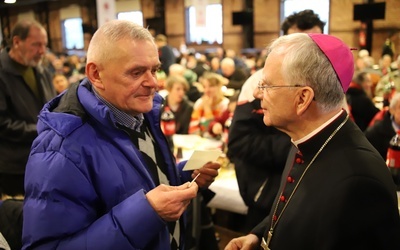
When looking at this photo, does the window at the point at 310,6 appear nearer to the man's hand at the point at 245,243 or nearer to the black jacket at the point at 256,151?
the black jacket at the point at 256,151

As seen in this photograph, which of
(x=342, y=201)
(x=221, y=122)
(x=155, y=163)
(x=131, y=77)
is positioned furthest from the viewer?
(x=221, y=122)

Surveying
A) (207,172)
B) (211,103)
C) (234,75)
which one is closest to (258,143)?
(207,172)

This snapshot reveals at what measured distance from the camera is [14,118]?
2992 mm

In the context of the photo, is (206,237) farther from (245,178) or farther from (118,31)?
(118,31)

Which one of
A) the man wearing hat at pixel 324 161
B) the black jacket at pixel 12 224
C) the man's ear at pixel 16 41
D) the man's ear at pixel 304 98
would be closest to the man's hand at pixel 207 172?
the man wearing hat at pixel 324 161

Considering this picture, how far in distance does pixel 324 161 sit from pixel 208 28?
50.3 ft

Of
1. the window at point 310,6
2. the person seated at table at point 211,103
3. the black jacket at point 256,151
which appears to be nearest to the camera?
the black jacket at point 256,151

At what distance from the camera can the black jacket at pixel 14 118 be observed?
291 cm

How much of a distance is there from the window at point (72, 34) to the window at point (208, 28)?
227 inches

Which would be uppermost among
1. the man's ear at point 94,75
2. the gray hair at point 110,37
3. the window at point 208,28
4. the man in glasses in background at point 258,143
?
the window at point 208,28

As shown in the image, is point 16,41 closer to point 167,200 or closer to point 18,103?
Result: point 18,103

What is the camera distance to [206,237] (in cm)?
311

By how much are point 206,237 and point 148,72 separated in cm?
197

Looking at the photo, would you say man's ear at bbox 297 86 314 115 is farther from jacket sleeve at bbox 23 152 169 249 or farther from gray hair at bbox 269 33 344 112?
jacket sleeve at bbox 23 152 169 249
